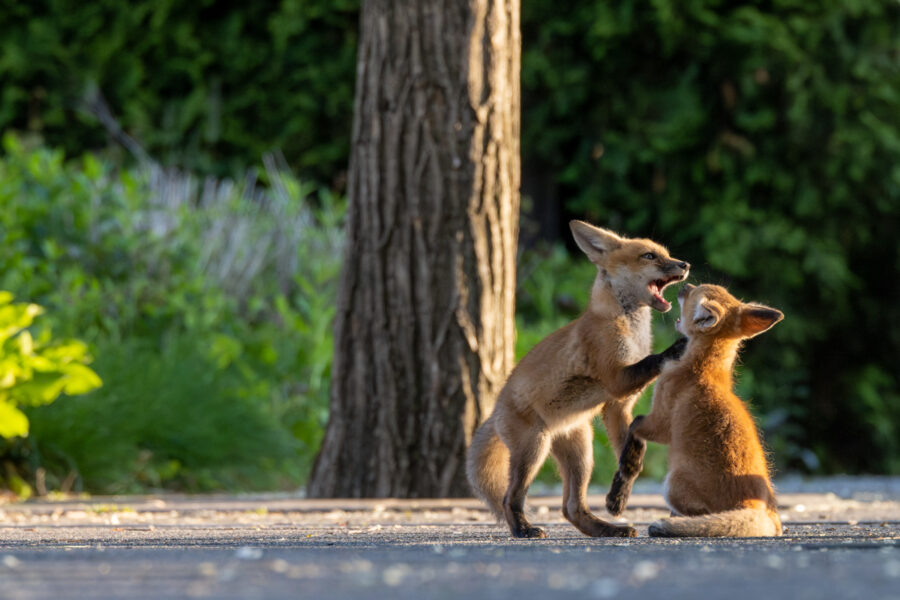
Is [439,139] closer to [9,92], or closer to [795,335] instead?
[795,335]

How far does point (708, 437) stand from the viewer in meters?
4.15

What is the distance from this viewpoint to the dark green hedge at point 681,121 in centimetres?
1209

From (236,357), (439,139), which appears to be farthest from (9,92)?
(439,139)

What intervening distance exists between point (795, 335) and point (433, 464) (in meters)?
6.75

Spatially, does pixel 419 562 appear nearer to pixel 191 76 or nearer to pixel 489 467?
pixel 489 467

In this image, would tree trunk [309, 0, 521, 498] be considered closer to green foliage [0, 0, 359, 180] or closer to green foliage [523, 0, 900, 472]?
green foliage [523, 0, 900, 472]

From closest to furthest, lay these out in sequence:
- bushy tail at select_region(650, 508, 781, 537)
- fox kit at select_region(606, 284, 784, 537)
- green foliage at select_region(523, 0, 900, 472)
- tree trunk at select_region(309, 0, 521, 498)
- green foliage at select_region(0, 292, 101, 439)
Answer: bushy tail at select_region(650, 508, 781, 537) → fox kit at select_region(606, 284, 784, 537) → green foliage at select_region(0, 292, 101, 439) → tree trunk at select_region(309, 0, 521, 498) → green foliage at select_region(523, 0, 900, 472)

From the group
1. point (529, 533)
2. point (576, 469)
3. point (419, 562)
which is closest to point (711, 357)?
point (576, 469)

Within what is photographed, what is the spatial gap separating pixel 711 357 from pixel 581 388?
469 millimetres

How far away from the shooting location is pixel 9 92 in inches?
495

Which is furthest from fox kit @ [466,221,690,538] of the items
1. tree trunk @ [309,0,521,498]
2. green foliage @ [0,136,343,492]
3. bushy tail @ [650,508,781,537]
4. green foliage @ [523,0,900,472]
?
green foliage @ [523,0,900,472]

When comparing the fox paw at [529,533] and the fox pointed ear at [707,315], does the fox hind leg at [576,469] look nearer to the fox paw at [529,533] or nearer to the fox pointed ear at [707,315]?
the fox paw at [529,533]

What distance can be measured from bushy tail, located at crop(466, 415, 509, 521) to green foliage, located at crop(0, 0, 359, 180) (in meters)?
8.42

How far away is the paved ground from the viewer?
8.16 feet
